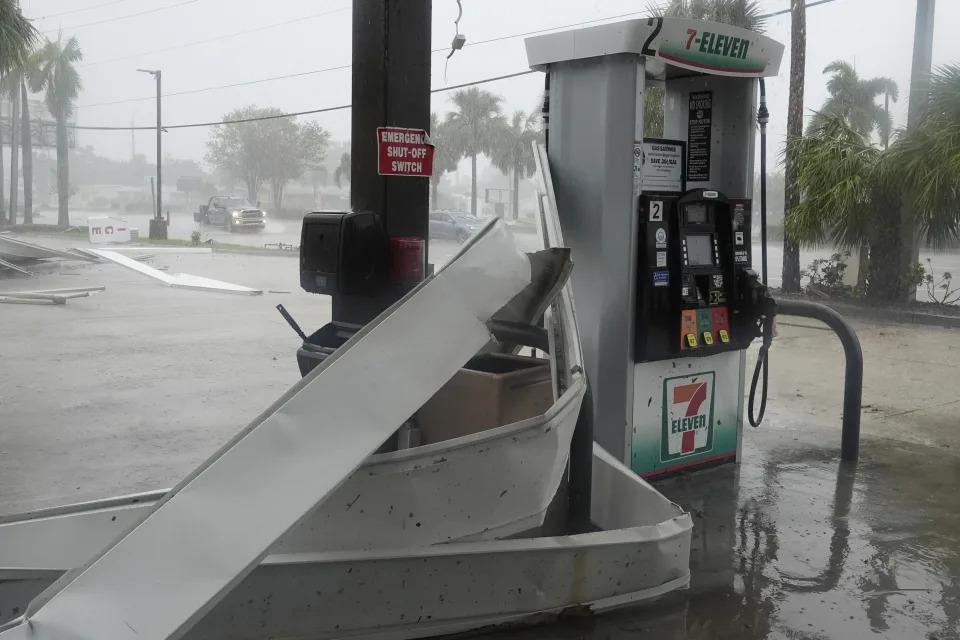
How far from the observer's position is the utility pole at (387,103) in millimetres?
3781

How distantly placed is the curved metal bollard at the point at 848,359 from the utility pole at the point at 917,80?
8576 millimetres

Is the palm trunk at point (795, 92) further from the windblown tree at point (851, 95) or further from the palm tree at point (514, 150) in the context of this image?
the windblown tree at point (851, 95)

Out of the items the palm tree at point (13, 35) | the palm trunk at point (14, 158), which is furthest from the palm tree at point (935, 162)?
the palm trunk at point (14, 158)

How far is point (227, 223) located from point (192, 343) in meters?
23.7

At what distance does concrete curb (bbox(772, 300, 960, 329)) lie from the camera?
11.7 m

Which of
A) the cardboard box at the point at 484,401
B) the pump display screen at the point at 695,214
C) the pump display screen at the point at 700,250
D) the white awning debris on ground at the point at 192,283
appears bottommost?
the white awning debris on ground at the point at 192,283

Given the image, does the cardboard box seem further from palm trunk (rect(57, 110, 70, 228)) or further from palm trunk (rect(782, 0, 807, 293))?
palm trunk (rect(57, 110, 70, 228))

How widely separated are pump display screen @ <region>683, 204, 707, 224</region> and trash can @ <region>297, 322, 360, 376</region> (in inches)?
70.0

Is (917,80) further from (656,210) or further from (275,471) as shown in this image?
(275,471)

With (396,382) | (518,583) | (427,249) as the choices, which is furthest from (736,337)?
(396,382)

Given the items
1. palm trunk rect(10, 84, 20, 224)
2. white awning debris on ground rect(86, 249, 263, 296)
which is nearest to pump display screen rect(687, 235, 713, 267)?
white awning debris on ground rect(86, 249, 263, 296)

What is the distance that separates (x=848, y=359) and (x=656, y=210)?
5.17ft

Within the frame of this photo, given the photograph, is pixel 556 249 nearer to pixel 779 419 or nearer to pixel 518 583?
pixel 518 583

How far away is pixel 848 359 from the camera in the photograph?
16.1 ft
